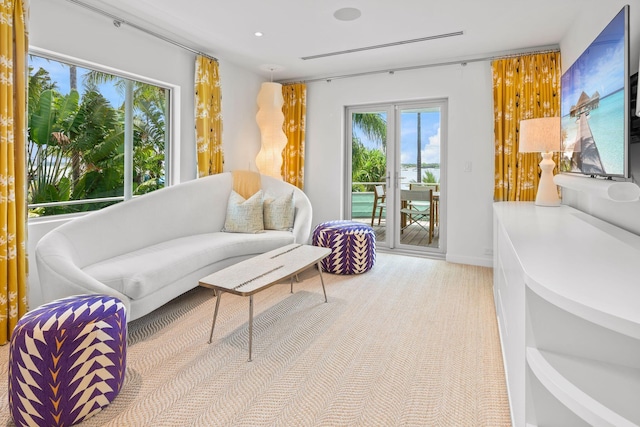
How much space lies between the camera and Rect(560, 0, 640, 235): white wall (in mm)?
1777

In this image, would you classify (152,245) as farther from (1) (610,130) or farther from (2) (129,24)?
(1) (610,130)

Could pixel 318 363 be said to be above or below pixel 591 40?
below

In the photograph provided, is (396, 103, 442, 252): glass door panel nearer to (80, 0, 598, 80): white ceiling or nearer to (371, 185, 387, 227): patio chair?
(371, 185, 387, 227): patio chair

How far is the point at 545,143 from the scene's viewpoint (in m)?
2.99

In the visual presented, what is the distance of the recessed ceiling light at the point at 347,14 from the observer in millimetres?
2955

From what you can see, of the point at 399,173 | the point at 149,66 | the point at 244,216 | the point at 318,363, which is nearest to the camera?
the point at 318,363

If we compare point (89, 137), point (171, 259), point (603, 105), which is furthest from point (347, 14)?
point (89, 137)

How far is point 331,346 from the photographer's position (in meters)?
2.28

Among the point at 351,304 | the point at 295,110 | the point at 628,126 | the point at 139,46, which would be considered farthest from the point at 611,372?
the point at 295,110

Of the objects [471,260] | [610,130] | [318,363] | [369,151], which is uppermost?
[369,151]

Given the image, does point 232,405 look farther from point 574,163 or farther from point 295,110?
point 295,110

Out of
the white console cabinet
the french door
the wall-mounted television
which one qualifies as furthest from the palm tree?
the white console cabinet

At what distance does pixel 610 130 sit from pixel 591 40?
4.67 ft

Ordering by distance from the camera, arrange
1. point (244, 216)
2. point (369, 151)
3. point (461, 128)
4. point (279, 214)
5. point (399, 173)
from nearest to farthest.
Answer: point (244, 216)
point (279, 214)
point (461, 128)
point (399, 173)
point (369, 151)
